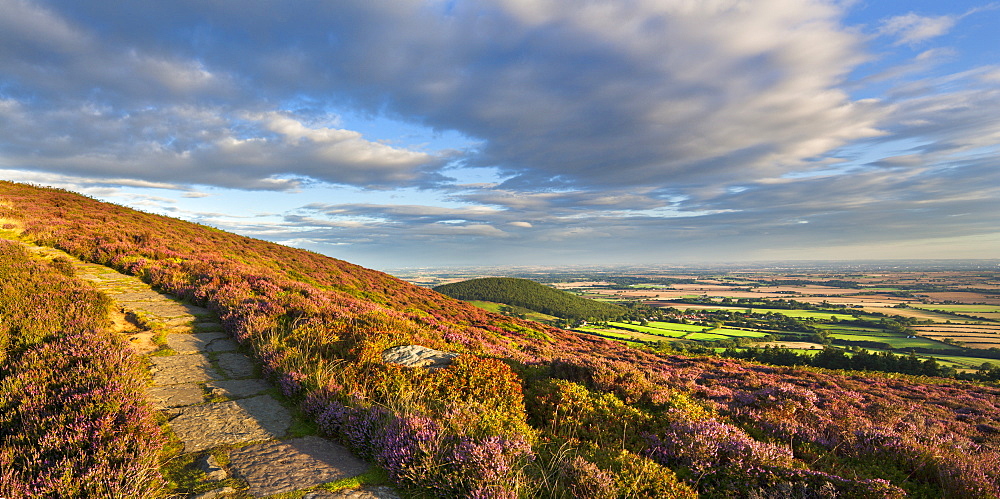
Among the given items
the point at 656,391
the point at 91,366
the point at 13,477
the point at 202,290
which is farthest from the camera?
the point at 202,290

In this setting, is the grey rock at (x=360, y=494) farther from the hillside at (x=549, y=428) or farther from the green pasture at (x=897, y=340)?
the green pasture at (x=897, y=340)

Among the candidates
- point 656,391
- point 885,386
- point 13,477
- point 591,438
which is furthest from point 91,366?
point 885,386

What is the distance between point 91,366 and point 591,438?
7.75 m

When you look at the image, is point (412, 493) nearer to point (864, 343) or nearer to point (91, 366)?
point (91, 366)

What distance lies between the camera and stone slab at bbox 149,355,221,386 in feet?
20.6

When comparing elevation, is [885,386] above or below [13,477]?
below

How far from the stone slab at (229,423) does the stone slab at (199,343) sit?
2.97 meters

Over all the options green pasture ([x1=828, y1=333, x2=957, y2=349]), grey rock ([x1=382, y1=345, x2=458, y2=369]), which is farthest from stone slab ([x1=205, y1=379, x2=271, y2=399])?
green pasture ([x1=828, y1=333, x2=957, y2=349])

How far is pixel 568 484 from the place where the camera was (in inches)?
166

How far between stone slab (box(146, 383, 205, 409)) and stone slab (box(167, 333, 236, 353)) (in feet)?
6.40

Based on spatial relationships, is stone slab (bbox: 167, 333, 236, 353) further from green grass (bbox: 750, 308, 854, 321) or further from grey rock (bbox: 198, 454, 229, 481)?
green grass (bbox: 750, 308, 854, 321)

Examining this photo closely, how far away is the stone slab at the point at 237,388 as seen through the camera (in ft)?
19.5

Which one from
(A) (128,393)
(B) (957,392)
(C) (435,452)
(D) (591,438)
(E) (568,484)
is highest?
(A) (128,393)

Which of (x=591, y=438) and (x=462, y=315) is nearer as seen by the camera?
A: (x=591, y=438)
